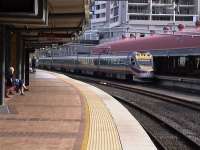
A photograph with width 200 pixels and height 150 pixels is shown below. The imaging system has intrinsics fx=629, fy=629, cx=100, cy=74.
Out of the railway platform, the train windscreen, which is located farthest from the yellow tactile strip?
the train windscreen

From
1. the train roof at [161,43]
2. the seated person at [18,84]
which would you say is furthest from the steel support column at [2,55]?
the train roof at [161,43]

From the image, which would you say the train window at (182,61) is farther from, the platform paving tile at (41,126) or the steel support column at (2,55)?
the steel support column at (2,55)

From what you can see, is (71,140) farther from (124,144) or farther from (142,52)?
(142,52)

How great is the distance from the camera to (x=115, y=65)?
6112cm

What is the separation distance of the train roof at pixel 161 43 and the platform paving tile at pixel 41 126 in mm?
25423

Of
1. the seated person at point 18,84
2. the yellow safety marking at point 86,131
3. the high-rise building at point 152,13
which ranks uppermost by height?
the high-rise building at point 152,13

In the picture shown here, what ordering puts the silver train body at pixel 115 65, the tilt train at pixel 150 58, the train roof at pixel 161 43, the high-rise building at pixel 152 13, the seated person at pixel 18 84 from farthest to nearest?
the high-rise building at pixel 152 13, the silver train body at pixel 115 65, the train roof at pixel 161 43, the tilt train at pixel 150 58, the seated person at pixel 18 84

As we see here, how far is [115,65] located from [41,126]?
149 feet

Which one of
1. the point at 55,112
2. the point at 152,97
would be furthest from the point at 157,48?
the point at 55,112

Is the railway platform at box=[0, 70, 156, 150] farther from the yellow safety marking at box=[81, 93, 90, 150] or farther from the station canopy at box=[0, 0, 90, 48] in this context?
the station canopy at box=[0, 0, 90, 48]

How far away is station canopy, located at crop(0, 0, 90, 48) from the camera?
14868mm

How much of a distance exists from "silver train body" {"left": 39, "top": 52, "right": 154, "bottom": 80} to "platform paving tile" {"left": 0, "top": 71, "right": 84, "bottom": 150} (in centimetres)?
3161

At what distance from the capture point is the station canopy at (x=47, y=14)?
1487cm

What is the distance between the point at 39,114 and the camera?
1884cm
